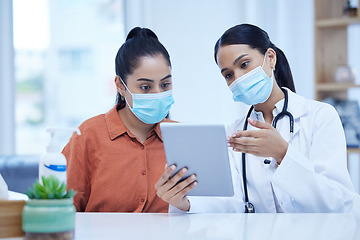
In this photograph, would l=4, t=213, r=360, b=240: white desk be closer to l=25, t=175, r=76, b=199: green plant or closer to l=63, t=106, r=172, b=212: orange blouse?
l=25, t=175, r=76, b=199: green plant

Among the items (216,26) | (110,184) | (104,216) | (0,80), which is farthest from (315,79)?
(0,80)

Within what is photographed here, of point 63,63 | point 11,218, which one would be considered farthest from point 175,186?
point 63,63

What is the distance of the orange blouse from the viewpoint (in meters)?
1.69

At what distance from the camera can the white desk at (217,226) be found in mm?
1058

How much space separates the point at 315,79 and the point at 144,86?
155 cm

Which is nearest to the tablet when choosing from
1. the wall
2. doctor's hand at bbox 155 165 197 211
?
doctor's hand at bbox 155 165 197 211

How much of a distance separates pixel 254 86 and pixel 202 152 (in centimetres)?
53

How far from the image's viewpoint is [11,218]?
3.42 ft

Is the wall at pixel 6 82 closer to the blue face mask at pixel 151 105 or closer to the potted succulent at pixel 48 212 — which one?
the blue face mask at pixel 151 105

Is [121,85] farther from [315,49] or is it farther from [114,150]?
[315,49]

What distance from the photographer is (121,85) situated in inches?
72.6

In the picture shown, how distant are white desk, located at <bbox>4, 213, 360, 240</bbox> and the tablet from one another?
0.10 m

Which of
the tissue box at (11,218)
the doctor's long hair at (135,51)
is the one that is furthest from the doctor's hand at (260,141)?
the tissue box at (11,218)

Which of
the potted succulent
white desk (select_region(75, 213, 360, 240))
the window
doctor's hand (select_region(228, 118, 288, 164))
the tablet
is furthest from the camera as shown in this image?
the window
